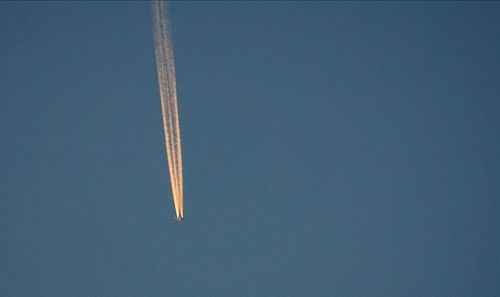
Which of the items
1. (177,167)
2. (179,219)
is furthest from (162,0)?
(179,219)

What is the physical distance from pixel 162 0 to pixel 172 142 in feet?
11.8

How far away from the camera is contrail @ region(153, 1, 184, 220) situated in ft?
42.4

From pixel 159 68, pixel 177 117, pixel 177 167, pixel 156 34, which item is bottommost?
pixel 177 167

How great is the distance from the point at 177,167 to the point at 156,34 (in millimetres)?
3436

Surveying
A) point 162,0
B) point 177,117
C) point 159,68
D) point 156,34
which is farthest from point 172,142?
point 162,0

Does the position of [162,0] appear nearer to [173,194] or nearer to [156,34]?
[156,34]

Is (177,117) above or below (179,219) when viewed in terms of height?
above

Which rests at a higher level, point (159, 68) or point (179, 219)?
point (159, 68)

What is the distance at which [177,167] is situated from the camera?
13156 mm

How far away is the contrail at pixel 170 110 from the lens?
12.9 m

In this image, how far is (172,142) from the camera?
1322 cm

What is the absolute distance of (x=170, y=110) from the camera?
13195 millimetres

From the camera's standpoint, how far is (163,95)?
13148 mm

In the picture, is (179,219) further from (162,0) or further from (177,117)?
(162,0)
